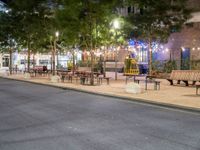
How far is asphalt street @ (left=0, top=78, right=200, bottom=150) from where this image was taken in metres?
9.05

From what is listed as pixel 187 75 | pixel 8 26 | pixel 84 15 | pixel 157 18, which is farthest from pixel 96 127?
pixel 8 26

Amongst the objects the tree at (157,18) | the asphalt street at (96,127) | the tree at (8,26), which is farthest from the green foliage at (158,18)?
the tree at (8,26)

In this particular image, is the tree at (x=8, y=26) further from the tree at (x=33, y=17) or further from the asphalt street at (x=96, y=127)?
the asphalt street at (x=96, y=127)

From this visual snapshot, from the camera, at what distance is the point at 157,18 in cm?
3089

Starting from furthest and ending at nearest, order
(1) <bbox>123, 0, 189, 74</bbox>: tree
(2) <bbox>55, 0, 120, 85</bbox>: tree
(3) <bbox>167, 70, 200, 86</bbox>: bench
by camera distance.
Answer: (1) <bbox>123, 0, 189, 74</bbox>: tree
(2) <bbox>55, 0, 120, 85</bbox>: tree
(3) <bbox>167, 70, 200, 86</bbox>: bench

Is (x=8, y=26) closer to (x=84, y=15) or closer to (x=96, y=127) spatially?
(x=84, y=15)

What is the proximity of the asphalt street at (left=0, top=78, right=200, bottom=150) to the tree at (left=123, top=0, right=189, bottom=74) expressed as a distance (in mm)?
15086

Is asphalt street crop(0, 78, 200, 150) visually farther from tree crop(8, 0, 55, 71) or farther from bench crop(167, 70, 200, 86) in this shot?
tree crop(8, 0, 55, 71)

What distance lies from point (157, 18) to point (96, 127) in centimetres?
2083

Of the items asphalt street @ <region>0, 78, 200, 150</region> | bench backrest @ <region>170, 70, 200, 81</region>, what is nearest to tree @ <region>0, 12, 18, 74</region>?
bench backrest @ <region>170, 70, 200, 81</region>

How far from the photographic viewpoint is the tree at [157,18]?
30.7 m

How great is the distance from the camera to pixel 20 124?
464 inches

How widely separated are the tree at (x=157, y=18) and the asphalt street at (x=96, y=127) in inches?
594

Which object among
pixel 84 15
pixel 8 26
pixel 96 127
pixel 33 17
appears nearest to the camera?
pixel 96 127
